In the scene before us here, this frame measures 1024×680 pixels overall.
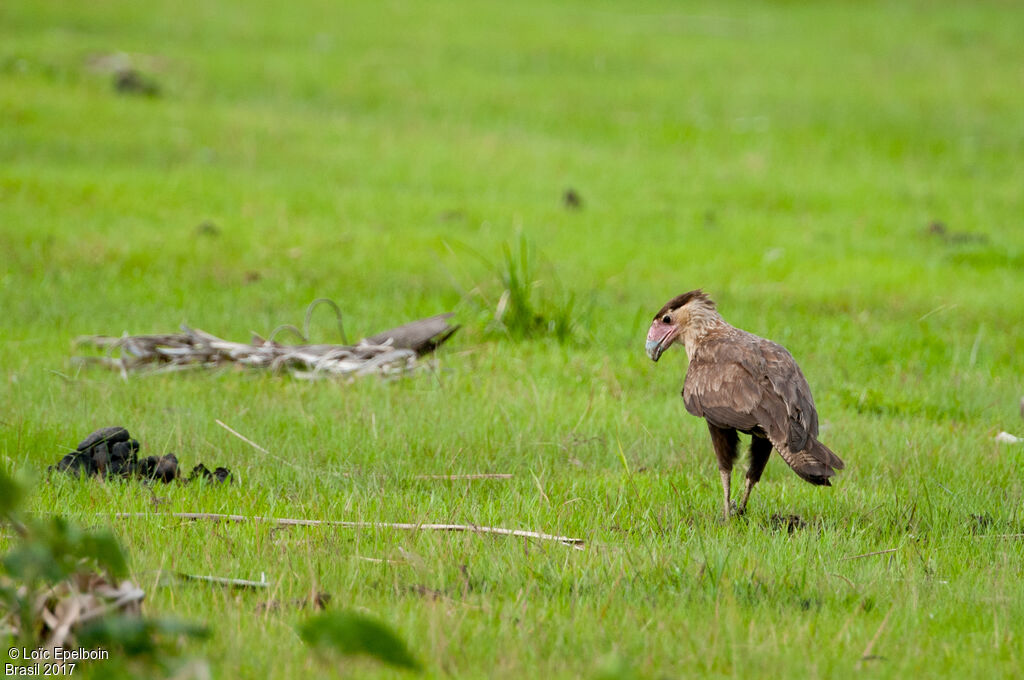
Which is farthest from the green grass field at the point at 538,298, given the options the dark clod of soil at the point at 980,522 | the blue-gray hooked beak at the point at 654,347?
the blue-gray hooked beak at the point at 654,347

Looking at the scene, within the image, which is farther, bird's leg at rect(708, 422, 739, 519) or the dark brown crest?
the dark brown crest

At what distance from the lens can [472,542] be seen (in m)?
4.37

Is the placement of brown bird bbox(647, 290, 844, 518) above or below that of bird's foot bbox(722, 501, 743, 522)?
above

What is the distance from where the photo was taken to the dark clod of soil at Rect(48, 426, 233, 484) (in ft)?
16.8

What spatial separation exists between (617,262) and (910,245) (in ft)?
11.5

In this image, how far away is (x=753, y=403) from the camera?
4.76 meters

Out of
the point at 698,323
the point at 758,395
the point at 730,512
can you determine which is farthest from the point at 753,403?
the point at 698,323

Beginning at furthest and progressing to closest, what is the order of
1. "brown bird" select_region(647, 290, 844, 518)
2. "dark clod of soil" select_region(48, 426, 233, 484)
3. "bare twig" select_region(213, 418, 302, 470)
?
"bare twig" select_region(213, 418, 302, 470)
"dark clod of soil" select_region(48, 426, 233, 484)
"brown bird" select_region(647, 290, 844, 518)

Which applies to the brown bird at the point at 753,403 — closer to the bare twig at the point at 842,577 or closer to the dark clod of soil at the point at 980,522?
the bare twig at the point at 842,577

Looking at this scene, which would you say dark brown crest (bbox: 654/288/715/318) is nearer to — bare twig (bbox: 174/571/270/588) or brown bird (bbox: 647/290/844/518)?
brown bird (bbox: 647/290/844/518)

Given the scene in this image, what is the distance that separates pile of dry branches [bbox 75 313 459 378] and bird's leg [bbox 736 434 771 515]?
270 cm

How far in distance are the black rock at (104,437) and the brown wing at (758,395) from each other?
8.80 feet

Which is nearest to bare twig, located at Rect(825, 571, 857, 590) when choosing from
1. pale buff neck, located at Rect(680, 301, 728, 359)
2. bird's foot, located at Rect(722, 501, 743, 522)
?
bird's foot, located at Rect(722, 501, 743, 522)

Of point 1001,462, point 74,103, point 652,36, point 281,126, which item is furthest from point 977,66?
point 1001,462
